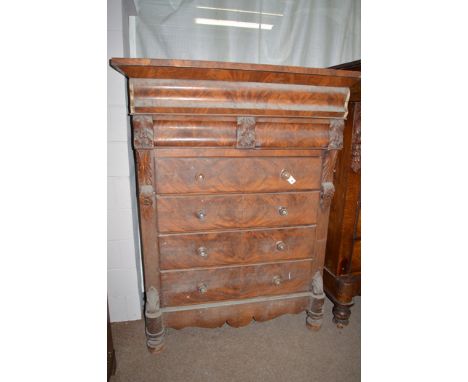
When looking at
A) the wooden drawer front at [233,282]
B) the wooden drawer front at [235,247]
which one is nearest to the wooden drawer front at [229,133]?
the wooden drawer front at [235,247]

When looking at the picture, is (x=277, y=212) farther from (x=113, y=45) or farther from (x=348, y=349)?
(x=113, y=45)

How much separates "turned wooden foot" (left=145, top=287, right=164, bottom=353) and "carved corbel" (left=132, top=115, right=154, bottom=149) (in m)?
0.80

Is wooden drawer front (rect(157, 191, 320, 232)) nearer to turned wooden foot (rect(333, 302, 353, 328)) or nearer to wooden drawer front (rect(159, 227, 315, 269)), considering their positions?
wooden drawer front (rect(159, 227, 315, 269))

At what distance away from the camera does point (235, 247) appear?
1.51 meters

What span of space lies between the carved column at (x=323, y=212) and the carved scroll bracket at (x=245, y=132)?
0.44 m

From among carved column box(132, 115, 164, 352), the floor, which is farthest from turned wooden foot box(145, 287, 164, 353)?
the floor

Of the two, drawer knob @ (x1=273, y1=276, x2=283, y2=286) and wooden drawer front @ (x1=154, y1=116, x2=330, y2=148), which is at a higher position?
wooden drawer front @ (x1=154, y1=116, x2=330, y2=148)

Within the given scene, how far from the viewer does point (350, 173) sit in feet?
5.38

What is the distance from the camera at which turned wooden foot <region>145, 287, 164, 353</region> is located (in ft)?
4.80

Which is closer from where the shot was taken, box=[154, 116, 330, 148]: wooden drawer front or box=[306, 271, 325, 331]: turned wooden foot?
box=[154, 116, 330, 148]: wooden drawer front

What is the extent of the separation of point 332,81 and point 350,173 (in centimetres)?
59

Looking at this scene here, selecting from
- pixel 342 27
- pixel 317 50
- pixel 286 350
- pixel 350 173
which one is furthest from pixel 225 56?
pixel 286 350

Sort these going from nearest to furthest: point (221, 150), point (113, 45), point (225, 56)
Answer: point (221, 150), point (113, 45), point (225, 56)

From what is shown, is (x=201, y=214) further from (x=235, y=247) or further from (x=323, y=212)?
(x=323, y=212)
